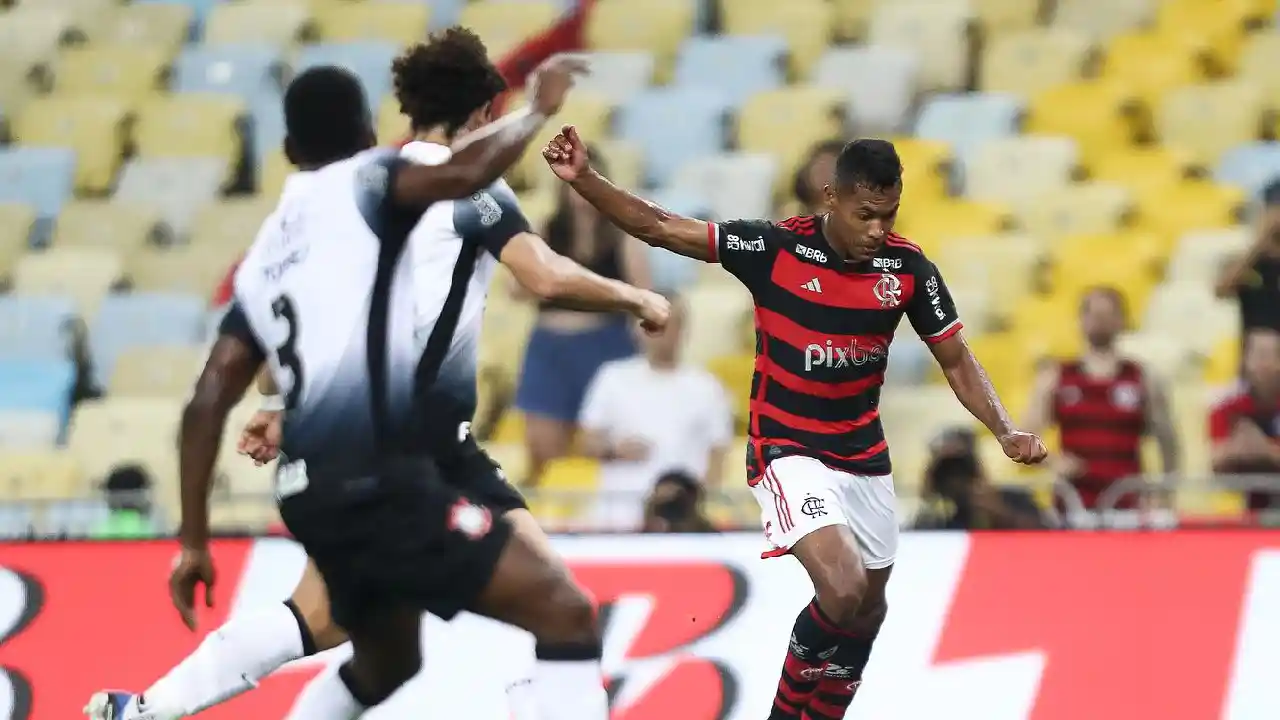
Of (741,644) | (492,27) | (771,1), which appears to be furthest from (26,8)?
(741,644)

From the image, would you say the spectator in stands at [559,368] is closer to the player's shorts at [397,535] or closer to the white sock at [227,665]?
the white sock at [227,665]

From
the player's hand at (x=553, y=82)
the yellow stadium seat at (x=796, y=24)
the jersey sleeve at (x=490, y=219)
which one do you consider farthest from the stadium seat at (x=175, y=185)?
the player's hand at (x=553, y=82)

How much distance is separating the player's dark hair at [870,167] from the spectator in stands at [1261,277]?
3940 millimetres

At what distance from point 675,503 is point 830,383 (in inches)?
76.9

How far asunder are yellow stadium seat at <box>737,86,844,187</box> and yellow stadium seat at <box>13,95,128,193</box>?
404 cm

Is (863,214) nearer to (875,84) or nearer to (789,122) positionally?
(789,122)

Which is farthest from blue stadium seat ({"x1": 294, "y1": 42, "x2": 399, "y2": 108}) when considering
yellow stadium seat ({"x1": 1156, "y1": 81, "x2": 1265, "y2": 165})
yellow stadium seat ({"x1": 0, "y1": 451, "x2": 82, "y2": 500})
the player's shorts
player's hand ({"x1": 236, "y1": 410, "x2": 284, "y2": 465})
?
the player's shorts

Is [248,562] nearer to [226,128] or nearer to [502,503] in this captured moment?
[502,503]

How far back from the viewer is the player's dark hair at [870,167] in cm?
663

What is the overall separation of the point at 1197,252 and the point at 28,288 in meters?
6.53

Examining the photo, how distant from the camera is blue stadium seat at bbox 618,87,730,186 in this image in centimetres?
1305

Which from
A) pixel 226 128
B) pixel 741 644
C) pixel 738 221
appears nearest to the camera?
pixel 738 221

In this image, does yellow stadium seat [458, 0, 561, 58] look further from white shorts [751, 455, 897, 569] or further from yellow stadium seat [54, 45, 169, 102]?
white shorts [751, 455, 897, 569]

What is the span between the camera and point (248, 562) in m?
8.09
